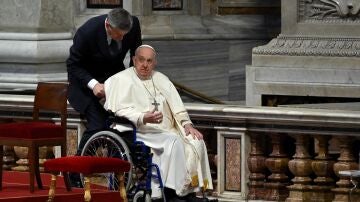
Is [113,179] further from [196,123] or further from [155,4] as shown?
[155,4]

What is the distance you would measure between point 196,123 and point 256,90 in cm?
350

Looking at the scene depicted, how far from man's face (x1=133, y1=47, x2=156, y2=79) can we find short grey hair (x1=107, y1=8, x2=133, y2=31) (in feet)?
0.71

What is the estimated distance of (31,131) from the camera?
14.6 metres

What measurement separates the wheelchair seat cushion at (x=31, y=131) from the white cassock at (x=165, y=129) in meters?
0.68

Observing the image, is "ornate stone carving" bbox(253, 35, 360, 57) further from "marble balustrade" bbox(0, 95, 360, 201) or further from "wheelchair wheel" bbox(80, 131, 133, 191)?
"wheelchair wheel" bbox(80, 131, 133, 191)

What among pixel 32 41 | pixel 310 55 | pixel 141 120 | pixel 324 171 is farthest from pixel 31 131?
pixel 310 55

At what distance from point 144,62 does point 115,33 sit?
0.30 meters

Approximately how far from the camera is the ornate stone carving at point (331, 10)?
19.5 m

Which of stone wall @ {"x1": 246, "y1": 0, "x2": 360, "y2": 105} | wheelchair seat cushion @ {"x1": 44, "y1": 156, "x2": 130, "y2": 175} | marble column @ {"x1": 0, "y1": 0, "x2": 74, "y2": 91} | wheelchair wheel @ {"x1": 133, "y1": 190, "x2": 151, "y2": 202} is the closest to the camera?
wheelchair seat cushion @ {"x1": 44, "y1": 156, "x2": 130, "y2": 175}

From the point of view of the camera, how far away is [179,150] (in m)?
15.1

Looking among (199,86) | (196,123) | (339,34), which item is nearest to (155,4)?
(199,86)

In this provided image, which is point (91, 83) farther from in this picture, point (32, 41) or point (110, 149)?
point (32, 41)

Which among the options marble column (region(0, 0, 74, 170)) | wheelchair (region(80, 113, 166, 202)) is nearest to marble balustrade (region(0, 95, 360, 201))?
wheelchair (region(80, 113, 166, 202))

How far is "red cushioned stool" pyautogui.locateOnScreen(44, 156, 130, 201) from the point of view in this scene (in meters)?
14.0
